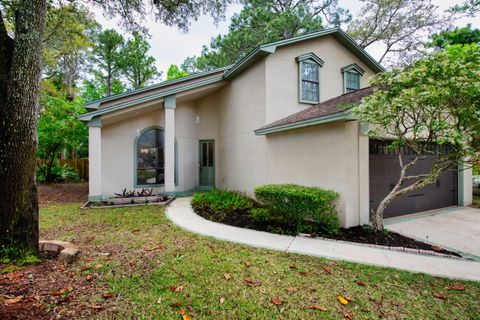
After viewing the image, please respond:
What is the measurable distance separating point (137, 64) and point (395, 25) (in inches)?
857

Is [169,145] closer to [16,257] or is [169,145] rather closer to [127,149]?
[127,149]

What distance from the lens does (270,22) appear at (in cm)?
1529

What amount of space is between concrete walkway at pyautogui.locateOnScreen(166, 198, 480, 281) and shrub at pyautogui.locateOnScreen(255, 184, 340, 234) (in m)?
0.52

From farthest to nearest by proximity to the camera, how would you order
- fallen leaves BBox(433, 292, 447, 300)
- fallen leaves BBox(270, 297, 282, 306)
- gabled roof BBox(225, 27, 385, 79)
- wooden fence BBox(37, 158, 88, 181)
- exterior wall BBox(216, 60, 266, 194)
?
wooden fence BBox(37, 158, 88, 181) → exterior wall BBox(216, 60, 266, 194) → gabled roof BBox(225, 27, 385, 79) → fallen leaves BBox(433, 292, 447, 300) → fallen leaves BBox(270, 297, 282, 306)

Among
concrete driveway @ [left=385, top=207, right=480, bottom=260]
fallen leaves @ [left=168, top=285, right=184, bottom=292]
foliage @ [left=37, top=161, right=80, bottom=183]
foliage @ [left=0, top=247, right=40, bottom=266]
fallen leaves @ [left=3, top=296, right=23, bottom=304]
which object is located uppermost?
foliage @ [left=37, top=161, right=80, bottom=183]

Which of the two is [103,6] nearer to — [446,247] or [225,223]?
[225,223]

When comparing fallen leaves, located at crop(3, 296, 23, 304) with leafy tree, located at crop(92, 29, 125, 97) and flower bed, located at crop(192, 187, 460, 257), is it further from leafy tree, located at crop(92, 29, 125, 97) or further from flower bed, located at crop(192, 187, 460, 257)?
leafy tree, located at crop(92, 29, 125, 97)

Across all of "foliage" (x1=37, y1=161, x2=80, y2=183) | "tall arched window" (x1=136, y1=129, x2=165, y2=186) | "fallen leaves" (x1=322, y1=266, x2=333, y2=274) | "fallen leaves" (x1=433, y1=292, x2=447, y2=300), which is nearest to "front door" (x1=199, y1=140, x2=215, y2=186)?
"tall arched window" (x1=136, y1=129, x2=165, y2=186)

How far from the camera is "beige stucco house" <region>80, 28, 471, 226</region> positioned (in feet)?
19.3

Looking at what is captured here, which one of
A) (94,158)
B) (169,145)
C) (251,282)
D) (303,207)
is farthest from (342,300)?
(94,158)

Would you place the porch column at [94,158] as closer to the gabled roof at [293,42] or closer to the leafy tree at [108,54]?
the gabled roof at [293,42]

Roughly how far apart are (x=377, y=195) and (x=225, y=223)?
4451 mm

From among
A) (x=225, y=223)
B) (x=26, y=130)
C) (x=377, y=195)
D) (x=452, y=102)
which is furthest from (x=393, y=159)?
(x=26, y=130)

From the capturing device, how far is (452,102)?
4.20 m
